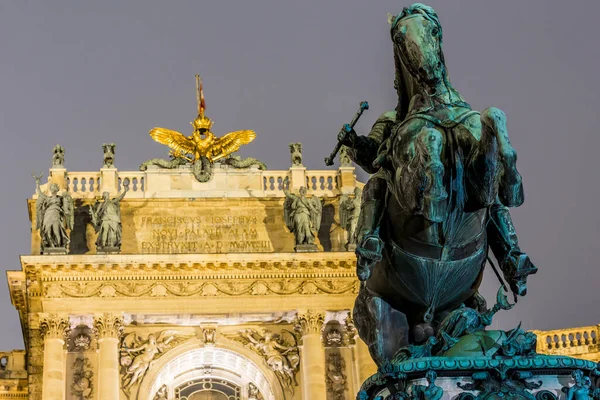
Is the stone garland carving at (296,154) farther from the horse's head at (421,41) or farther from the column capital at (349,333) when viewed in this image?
the horse's head at (421,41)

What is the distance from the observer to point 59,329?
32.2 metres

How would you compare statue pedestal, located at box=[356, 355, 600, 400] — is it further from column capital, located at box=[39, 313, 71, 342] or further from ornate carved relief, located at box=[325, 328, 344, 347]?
ornate carved relief, located at box=[325, 328, 344, 347]

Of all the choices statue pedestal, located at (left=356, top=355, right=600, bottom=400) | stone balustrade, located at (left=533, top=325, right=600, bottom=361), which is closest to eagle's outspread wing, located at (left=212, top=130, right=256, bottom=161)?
stone balustrade, located at (left=533, top=325, right=600, bottom=361)

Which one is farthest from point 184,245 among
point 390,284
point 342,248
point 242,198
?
point 390,284

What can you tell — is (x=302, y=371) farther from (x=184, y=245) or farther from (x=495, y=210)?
(x=495, y=210)

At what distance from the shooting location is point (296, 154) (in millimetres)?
35281

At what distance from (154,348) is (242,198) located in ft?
15.5

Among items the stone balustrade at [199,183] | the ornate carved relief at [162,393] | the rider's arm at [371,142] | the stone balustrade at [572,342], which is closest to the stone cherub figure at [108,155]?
the stone balustrade at [199,183]

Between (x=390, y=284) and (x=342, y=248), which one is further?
(x=342, y=248)

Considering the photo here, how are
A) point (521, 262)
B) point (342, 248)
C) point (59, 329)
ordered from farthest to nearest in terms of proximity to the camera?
point (342, 248) < point (59, 329) < point (521, 262)

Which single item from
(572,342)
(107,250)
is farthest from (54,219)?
(572,342)

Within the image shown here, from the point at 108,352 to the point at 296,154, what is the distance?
25.0 feet

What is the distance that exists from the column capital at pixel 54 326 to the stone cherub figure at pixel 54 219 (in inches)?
66.7

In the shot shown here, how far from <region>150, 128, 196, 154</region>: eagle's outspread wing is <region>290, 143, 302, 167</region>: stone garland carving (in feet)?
9.10
